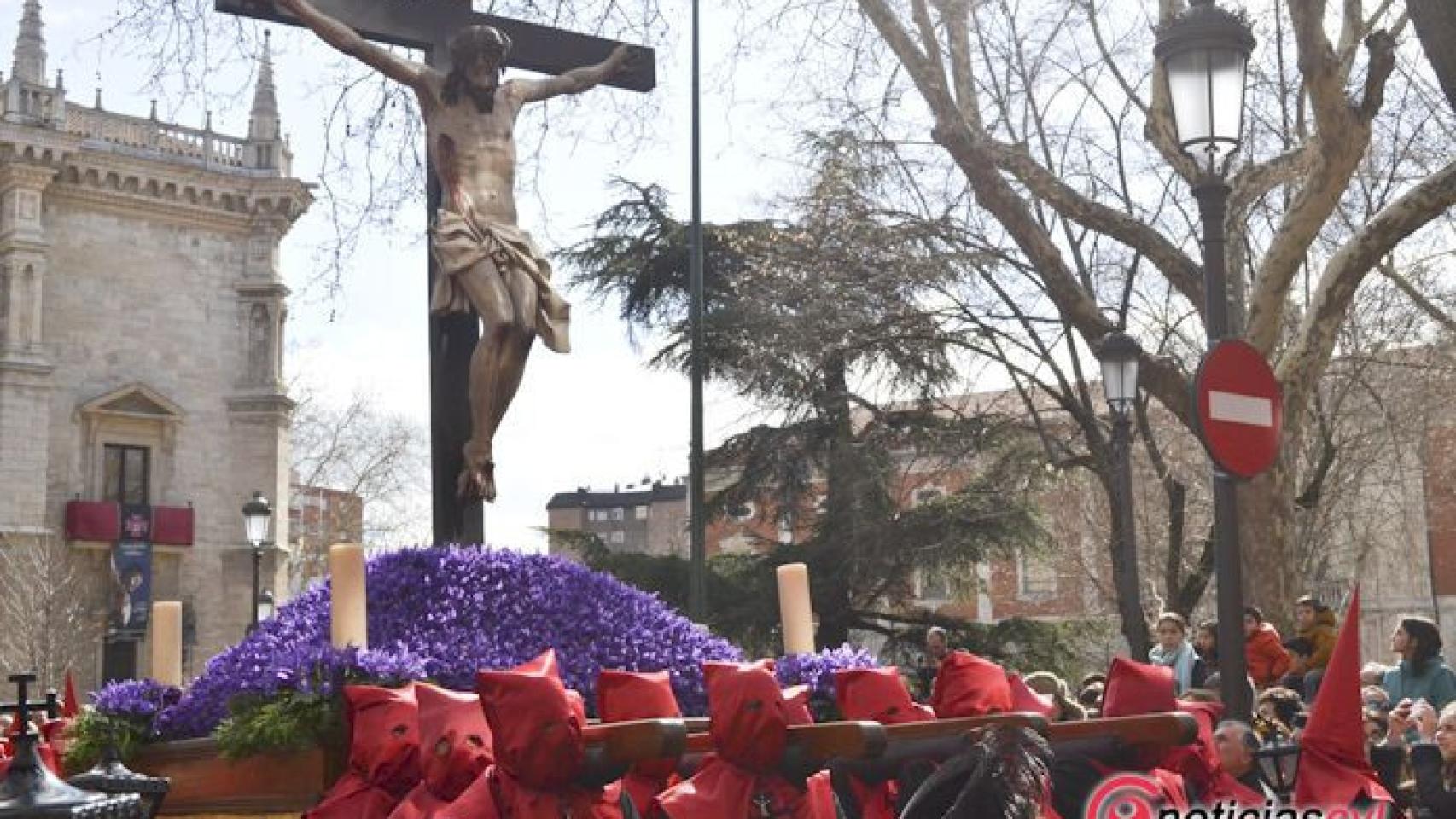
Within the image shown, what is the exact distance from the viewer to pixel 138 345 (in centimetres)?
5159

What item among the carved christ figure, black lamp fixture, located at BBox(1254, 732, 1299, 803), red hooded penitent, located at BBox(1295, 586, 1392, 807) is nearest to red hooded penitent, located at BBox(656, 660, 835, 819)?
red hooded penitent, located at BBox(1295, 586, 1392, 807)

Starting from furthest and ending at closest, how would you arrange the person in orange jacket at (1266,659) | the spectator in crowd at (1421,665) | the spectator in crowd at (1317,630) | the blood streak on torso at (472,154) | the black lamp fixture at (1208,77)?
1. the spectator in crowd at (1317,630)
2. the person in orange jacket at (1266,659)
3. the spectator in crowd at (1421,665)
4. the black lamp fixture at (1208,77)
5. the blood streak on torso at (472,154)

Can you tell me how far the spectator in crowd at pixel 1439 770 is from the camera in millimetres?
7199

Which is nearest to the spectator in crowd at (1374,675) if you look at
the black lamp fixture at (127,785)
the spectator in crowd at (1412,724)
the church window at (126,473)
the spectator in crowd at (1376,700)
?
the spectator in crowd at (1376,700)

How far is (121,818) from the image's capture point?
2842mm

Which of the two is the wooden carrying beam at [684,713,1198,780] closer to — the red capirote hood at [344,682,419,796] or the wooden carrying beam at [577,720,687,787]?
the wooden carrying beam at [577,720,687,787]

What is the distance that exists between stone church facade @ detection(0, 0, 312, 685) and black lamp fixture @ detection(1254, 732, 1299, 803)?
148ft

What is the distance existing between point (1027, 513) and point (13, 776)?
24.3 meters

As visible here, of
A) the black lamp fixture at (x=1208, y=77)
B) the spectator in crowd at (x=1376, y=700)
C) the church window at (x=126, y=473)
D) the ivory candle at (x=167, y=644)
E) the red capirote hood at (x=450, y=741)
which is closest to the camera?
the red capirote hood at (x=450, y=741)

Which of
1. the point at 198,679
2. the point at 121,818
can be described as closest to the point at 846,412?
the point at 198,679

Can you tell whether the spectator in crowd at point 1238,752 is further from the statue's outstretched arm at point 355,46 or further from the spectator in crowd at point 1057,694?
the statue's outstretched arm at point 355,46

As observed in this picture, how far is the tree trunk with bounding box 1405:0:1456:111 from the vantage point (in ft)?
25.5

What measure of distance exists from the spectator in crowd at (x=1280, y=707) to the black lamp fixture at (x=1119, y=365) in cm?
640

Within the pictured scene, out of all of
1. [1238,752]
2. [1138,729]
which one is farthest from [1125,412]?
[1138,729]
